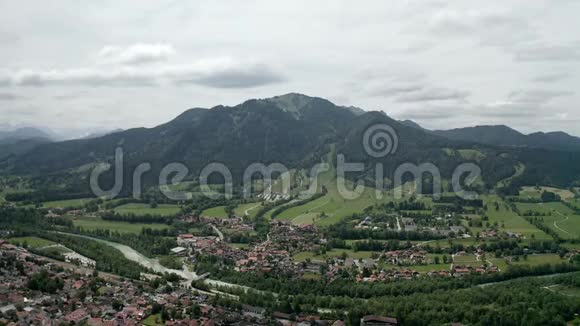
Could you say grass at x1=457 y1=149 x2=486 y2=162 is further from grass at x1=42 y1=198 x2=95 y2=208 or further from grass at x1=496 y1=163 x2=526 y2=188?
grass at x1=42 y1=198 x2=95 y2=208

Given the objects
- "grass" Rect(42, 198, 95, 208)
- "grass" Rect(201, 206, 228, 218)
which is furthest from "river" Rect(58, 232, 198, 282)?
"grass" Rect(42, 198, 95, 208)

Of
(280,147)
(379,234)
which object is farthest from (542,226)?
(280,147)

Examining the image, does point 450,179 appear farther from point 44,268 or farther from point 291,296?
point 44,268

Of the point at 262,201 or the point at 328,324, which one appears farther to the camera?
the point at 262,201

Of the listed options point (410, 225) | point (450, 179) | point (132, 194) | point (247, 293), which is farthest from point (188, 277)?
point (450, 179)

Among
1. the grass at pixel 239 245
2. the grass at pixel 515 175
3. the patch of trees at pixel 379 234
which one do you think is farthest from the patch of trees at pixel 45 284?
the grass at pixel 515 175

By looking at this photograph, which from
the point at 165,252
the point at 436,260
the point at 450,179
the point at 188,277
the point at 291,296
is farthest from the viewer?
the point at 450,179
